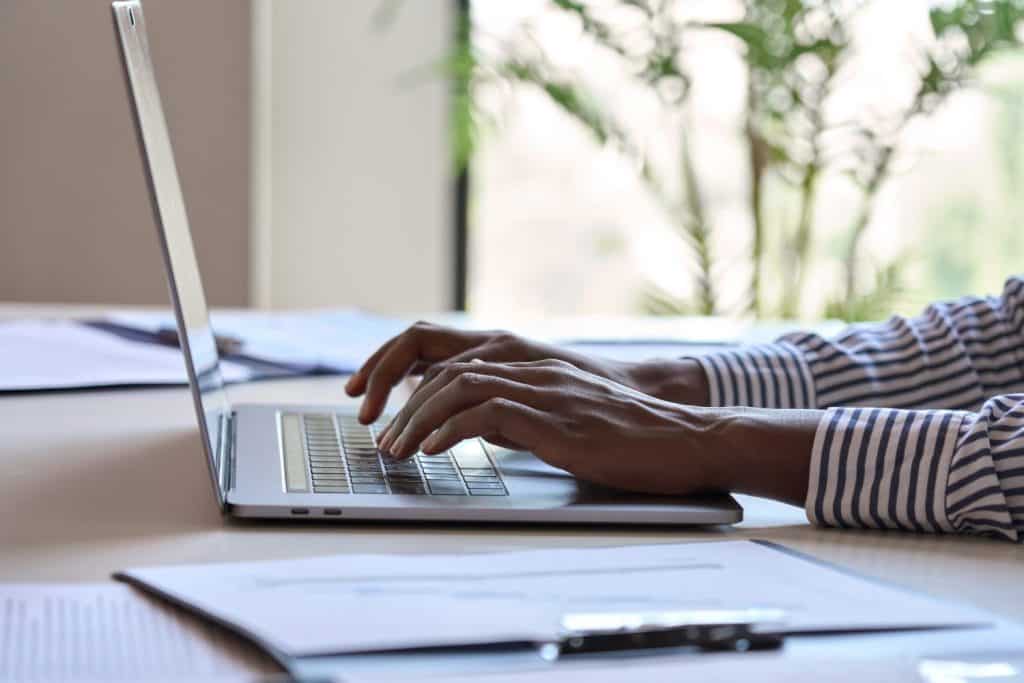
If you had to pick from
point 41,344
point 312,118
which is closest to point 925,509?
point 41,344

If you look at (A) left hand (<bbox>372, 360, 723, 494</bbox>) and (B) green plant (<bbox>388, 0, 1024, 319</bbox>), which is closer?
(A) left hand (<bbox>372, 360, 723, 494</bbox>)

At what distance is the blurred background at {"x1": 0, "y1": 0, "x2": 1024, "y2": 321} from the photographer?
2.84m

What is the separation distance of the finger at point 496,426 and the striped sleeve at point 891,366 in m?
0.32

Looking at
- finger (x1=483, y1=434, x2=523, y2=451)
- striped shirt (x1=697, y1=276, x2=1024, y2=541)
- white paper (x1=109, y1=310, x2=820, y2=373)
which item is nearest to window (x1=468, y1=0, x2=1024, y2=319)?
white paper (x1=109, y1=310, x2=820, y2=373)

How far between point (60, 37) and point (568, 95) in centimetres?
109

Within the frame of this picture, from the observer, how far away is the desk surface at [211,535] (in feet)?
2.02

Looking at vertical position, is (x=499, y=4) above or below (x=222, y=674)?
above

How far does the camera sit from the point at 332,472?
77cm

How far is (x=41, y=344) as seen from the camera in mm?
1314

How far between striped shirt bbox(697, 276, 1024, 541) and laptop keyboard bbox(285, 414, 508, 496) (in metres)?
0.19

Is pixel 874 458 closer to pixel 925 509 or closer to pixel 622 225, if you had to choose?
pixel 925 509

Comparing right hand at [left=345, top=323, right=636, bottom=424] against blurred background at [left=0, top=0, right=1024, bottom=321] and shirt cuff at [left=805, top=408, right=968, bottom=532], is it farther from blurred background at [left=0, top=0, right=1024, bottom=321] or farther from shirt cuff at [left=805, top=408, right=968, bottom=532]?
blurred background at [left=0, top=0, right=1024, bottom=321]

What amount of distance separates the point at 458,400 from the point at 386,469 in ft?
0.23

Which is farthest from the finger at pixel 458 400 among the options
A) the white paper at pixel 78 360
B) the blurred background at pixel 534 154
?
the blurred background at pixel 534 154
